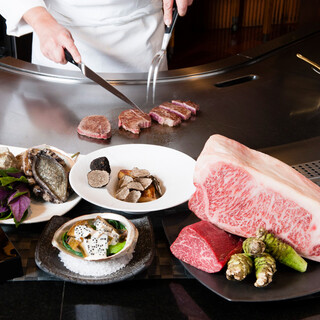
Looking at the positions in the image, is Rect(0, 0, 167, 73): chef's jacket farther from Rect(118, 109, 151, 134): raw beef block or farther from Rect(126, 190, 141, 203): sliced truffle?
Rect(126, 190, 141, 203): sliced truffle

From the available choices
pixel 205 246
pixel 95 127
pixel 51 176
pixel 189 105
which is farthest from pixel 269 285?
pixel 189 105

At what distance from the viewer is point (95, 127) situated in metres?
1.76

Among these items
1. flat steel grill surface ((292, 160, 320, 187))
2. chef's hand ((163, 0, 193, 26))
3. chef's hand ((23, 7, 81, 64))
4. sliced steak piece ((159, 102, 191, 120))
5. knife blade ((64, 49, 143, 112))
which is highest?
chef's hand ((163, 0, 193, 26))

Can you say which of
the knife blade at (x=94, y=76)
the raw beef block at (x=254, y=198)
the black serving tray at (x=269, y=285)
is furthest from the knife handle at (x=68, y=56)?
the black serving tray at (x=269, y=285)

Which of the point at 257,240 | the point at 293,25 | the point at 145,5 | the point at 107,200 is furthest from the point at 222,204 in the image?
the point at 293,25

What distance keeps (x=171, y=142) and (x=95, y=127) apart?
28cm

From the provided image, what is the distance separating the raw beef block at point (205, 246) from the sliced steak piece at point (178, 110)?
2.56 ft

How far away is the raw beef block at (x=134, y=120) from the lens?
1814mm

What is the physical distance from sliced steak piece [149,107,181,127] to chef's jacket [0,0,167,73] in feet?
2.39

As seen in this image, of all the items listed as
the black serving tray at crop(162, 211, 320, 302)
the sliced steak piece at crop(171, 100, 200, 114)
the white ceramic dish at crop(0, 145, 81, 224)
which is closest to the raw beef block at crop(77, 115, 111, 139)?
the sliced steak piece at crop(171, 100, 200, 114)

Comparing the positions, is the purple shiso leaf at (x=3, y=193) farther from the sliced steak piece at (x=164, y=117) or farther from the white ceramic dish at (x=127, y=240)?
the sliced steak piece at (x=164, y=117)

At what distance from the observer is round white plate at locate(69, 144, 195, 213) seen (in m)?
1.25

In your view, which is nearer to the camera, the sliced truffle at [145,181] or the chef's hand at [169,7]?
the sliced truffle at [145,181]

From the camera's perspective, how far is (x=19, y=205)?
1237 mm
